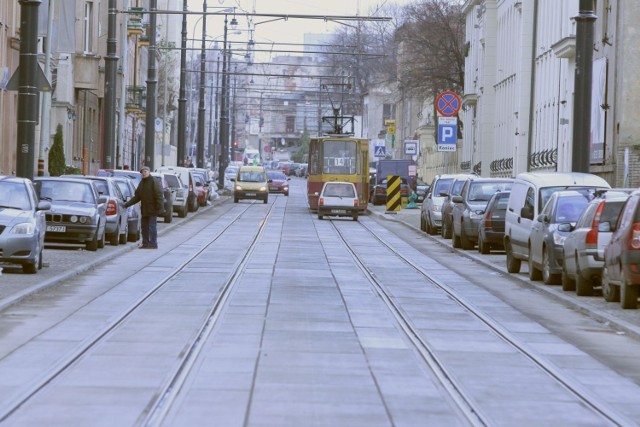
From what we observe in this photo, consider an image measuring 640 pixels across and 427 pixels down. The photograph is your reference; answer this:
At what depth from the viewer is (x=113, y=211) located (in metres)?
34.9

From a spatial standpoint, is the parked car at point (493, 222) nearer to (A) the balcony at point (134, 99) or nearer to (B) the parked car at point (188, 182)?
(B) the parked car at point (188, 182)

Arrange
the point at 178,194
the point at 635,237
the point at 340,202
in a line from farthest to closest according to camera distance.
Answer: the point at 340,202 < the point at 178,194 < the point at 635,237

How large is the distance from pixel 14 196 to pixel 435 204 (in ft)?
75.8

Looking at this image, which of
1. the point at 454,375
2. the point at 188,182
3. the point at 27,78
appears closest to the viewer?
the point at 454,375

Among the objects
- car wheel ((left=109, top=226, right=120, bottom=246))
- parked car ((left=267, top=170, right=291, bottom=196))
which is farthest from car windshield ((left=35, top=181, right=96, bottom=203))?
parked car ((left=267, top=170, right=291, bottom=196))

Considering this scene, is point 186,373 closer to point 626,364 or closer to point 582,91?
point 626,364

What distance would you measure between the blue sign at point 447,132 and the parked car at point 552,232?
1885 cm

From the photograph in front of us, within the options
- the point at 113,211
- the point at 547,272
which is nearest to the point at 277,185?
the point at 113,211

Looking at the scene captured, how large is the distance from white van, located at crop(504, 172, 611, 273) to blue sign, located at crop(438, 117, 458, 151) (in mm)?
16014

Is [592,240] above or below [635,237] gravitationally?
below

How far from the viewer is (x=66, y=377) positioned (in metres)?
12.4

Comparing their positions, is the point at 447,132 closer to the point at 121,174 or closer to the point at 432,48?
the point at 121,174

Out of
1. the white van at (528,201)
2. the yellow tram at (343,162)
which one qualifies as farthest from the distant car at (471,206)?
the yellow tram at (343,162)

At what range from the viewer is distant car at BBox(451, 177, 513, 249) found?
126ft
